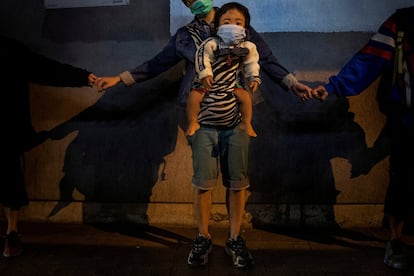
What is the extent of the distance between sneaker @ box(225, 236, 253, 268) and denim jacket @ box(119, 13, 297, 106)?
4.50 ft

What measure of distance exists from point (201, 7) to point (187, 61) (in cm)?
58

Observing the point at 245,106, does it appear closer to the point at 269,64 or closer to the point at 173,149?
the point at 269,64

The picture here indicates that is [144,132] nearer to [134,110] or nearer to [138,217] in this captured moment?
[134,110]

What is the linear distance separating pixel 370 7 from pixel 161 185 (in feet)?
9.69

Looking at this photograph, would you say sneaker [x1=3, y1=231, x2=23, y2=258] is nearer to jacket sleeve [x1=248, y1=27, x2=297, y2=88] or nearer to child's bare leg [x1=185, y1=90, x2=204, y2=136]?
child's bare leg [x1=185, y1=90, x2=204, y2=136]

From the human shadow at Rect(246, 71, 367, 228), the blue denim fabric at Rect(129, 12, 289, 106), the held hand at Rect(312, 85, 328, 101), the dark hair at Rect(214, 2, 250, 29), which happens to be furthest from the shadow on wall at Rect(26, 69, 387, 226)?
the dark hair at Rect(214, 2, 250, 29)

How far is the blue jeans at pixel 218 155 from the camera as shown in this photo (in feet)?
14.5

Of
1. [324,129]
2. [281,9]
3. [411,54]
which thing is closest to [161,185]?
[324,129]

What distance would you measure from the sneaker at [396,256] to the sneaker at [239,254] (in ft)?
4.08

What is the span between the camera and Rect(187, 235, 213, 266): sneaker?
4.50 metres

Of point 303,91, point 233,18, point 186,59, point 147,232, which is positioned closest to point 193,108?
point 186,59

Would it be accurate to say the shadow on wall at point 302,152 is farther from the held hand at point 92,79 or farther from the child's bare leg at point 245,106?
the held hand at point 92,79

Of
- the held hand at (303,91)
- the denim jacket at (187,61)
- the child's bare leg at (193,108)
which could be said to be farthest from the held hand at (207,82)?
the held hand at (303,91)

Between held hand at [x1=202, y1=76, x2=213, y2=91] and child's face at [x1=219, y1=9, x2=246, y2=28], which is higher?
child's face at [x1=219, y1=9, x2=246, y2=28]
